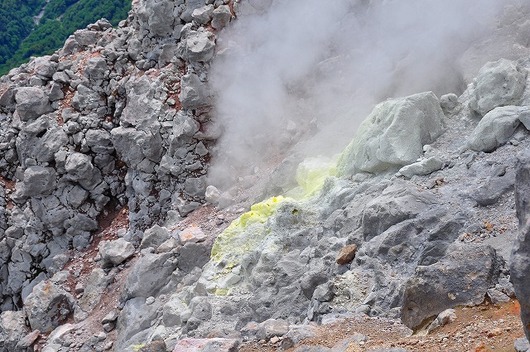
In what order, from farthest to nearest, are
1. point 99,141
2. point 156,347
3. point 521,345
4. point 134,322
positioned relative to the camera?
point 99,141
point 134,322
point 156,347
point 521,345

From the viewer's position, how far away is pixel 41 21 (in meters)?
88.3

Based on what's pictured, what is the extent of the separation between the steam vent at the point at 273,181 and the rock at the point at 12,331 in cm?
8

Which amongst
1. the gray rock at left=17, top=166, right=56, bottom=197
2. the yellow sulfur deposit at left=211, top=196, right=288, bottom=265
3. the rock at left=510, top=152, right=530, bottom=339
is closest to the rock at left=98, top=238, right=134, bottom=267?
the gray rock at left=17, top=166, right=56, bottom=197

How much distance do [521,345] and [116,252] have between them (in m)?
13.8

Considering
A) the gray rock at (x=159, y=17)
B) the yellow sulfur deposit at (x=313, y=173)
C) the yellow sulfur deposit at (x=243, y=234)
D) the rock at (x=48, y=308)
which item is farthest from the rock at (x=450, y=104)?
the rock at (x=48, y=308)

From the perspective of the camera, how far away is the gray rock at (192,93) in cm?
1852

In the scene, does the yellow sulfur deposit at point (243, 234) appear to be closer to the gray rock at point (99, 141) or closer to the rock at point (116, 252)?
the rock at point (116, 252)

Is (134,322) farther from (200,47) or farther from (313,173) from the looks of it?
(200,47)

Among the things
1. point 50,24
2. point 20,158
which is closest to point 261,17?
point 20,158

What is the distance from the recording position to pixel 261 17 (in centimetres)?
1919

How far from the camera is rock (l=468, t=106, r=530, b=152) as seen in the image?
9422mm

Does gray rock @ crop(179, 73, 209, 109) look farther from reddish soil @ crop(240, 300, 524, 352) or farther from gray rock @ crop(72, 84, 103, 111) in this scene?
reddish soil @ crop(240, 300, 524, 352)

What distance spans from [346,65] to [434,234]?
31.2 feet

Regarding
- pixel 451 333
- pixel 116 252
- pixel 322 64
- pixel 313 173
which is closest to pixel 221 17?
pixel 322 64
